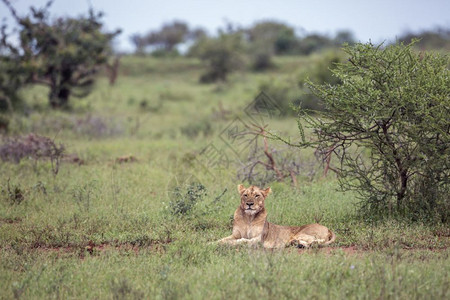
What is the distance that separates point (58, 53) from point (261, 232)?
1816 cm

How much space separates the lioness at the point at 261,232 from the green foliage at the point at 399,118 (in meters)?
1.54

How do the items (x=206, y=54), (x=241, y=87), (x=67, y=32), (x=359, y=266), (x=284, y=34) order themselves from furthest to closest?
(x=284, y=34) < (x=206, y=54) < (x=241, y=87) < (x=67, y=32) < (x=359, y=266)

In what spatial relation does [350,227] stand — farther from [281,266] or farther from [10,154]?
[10,154]

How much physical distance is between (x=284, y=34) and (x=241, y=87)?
80.7 ft

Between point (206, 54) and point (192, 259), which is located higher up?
point (206, 54)

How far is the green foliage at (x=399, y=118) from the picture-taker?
794 centimetres

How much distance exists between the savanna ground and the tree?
8439 millimetres

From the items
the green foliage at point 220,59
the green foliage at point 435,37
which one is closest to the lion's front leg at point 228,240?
the green foliage at point 220,59

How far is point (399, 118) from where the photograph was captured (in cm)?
794

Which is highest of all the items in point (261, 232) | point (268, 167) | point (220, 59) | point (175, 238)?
point (220, 59)

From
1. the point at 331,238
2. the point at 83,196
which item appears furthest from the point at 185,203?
the point at 331,238

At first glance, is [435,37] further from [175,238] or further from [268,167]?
[175,238]

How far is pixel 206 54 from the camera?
3519 centimetres

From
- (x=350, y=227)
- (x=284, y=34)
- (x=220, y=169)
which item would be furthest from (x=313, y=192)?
(x=284, y=34)
